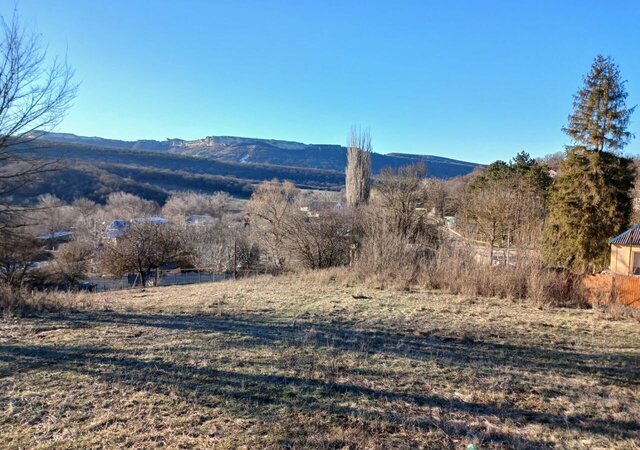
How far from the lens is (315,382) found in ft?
15.1

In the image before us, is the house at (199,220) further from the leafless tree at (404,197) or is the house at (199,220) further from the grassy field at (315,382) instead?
the grassy field at (315,382)

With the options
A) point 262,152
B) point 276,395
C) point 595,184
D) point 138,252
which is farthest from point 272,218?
point 262,152

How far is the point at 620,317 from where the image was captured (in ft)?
29.9

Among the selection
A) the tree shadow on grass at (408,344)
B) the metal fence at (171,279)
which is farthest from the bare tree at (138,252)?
the tree shadow on grass at (408,344)

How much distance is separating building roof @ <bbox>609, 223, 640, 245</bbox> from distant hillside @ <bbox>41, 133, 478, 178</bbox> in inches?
4233

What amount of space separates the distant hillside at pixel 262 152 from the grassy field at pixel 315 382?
122153mm

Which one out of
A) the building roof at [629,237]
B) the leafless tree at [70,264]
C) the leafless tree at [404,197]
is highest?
the leafless tree at [404,197]

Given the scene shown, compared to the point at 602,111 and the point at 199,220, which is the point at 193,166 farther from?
the point at 602,111

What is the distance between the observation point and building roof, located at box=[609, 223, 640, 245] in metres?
19.0

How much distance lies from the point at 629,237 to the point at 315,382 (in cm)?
2080

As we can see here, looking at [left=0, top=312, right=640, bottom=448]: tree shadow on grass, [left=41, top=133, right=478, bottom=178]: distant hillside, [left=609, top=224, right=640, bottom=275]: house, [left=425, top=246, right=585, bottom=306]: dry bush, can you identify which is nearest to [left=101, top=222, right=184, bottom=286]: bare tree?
[left=425, top=246, right=585, bottom=306]: dry bush

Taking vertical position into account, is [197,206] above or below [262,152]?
below

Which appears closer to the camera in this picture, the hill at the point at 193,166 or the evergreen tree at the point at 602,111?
the evergreen tree at the point at 602,111

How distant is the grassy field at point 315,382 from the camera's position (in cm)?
341
